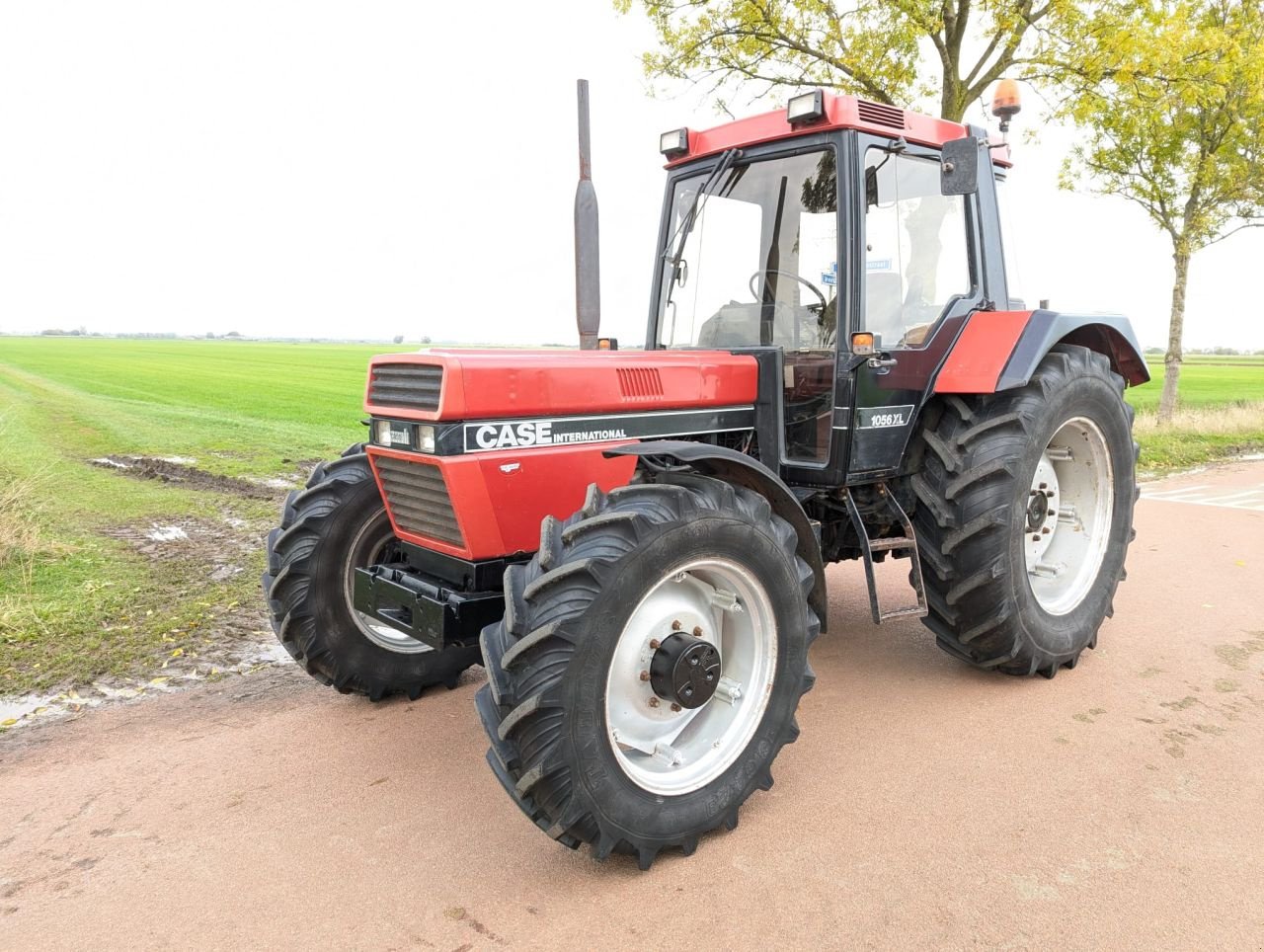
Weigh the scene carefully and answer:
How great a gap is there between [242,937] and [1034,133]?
13.6 metres

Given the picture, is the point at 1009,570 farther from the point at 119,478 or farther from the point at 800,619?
the point at 119,478

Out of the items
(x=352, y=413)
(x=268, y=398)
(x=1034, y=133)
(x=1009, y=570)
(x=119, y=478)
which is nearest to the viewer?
(x=1009, y=570)

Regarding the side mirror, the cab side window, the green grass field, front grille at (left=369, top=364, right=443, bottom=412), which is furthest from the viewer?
the green grass field

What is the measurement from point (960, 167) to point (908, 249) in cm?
54

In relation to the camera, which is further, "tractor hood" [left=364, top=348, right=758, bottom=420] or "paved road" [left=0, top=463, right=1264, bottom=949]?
"tractor hood" [left=364, top=348, right=758, bottom=420]

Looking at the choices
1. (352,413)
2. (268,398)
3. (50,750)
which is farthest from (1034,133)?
(268,398)

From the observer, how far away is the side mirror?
3.84 meters

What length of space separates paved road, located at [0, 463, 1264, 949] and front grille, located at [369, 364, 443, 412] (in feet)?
4.82

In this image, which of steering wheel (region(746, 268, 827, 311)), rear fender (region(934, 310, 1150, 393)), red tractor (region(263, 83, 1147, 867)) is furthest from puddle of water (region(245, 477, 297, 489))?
rear fender (region(934, 310, 1150, 393))

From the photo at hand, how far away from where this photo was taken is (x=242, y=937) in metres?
2.63

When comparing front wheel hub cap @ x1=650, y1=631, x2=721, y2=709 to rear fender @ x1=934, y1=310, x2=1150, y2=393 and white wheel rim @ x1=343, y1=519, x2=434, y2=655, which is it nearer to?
white wheel rim @ x1=343, y1=519, x2=434, y2=655

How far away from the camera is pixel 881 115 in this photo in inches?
165

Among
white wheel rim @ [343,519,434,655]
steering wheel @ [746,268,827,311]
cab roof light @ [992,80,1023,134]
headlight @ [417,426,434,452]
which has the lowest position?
white wheel rim @ [343,519,434,655]

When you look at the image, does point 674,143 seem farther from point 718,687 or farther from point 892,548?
point 718,687
